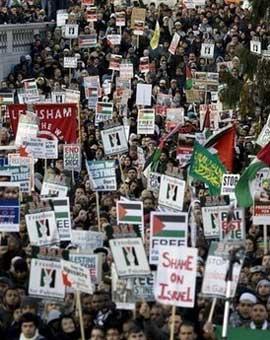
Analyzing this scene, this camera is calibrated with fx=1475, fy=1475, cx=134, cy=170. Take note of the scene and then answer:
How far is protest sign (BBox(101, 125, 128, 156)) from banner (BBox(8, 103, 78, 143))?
55.0 inches

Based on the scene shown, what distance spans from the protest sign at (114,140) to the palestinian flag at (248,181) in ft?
14.6

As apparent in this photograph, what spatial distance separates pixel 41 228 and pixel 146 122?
32.6 feet

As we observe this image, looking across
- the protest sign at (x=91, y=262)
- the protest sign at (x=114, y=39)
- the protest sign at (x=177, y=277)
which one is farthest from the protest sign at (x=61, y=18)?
the protest sign at (x=177, y=277)

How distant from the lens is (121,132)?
21.8 metres

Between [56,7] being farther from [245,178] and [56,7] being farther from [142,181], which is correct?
[245,178]

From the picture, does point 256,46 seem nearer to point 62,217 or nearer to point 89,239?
point 62,217

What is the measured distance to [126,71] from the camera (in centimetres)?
3122

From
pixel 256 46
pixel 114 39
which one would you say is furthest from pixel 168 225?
pixel 114 39

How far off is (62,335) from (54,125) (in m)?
9.83

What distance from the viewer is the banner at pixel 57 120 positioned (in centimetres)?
2302

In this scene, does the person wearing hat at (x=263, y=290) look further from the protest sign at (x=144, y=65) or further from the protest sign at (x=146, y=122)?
the protest sign at (x=144, y=65)

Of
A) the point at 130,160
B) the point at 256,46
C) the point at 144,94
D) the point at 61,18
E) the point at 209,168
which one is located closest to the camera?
the point at 209,168

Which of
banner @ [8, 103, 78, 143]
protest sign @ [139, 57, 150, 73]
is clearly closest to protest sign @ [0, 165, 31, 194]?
banner @ [8, 103, 78, 143]

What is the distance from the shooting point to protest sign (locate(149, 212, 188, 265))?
1447 centimetres
